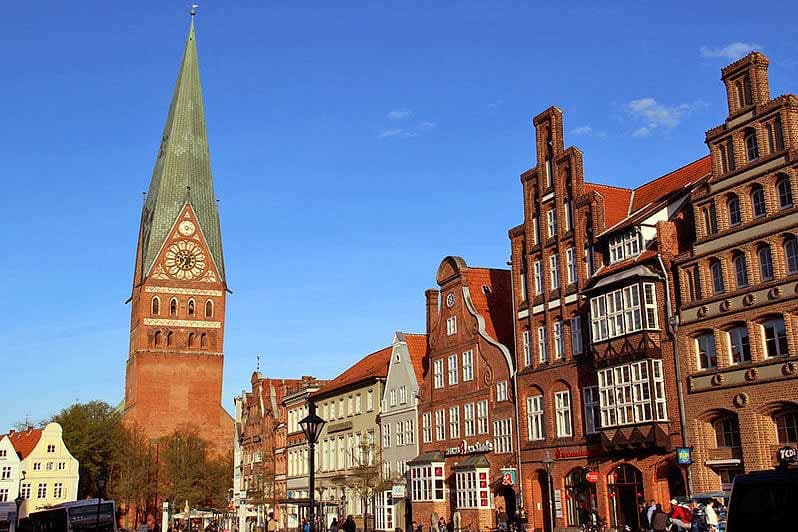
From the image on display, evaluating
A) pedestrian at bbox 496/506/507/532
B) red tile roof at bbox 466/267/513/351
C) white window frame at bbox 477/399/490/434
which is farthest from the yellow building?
pedestrian at bbox 496/506/507/532

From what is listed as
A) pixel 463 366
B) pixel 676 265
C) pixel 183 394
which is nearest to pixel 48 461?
pixel 183 394

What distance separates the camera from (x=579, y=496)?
42156 millimetres

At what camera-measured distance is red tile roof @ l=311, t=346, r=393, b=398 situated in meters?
64.6

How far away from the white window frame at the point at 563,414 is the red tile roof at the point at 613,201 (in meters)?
8.23

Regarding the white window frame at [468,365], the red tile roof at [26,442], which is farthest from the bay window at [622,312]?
the red tile roof at [26,442]

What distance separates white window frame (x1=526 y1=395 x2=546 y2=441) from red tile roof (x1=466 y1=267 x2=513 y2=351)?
533 centimetres

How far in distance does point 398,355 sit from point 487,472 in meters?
14.2

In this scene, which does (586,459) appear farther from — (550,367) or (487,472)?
(487,472)

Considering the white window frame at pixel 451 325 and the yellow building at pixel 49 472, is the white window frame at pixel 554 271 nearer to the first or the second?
the white window frame at pixel 451 325

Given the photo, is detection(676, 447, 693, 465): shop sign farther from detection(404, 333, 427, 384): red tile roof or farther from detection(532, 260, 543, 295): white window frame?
detection(404, 333, 427, 384): red tile roof

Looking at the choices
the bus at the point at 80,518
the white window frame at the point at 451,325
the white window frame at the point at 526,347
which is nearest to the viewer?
the white window frame at the point at 526,347

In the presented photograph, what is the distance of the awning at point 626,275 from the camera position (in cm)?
3794

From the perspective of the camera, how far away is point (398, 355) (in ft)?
200

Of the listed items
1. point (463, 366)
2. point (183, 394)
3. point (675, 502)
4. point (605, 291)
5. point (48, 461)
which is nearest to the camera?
point (675, 502)
